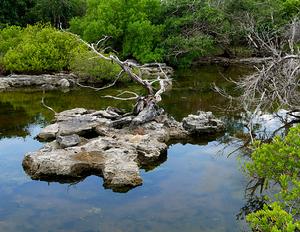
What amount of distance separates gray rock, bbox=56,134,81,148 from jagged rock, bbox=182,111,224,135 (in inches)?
187

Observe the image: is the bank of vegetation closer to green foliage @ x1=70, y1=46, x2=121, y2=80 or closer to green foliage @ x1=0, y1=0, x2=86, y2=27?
green foliage @ x1=70, y1=46, x2=121, y2=80

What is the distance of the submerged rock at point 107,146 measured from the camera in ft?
45.9

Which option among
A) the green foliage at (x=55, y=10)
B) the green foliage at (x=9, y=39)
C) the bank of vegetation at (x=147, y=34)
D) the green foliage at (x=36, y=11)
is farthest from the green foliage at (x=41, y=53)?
the green foliage at (x=55, y=10)

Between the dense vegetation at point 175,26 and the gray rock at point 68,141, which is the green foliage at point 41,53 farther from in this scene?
the gray rock at point 68,141

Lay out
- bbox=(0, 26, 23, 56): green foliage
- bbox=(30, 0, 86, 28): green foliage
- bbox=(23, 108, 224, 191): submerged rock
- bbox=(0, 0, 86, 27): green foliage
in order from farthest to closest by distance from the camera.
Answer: bbox=(30, 0, 86, 28): green foliage, bbox=(0, 0, 86, 27): green foliage, bbox=(0, 26, 23, 56): green foliage, bbox=(23, 108, 224, 191): submerged rock

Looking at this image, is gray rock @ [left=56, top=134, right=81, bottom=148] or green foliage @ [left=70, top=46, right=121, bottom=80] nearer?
gray rock @ [left=56, top=134, right=81, bottom=148]

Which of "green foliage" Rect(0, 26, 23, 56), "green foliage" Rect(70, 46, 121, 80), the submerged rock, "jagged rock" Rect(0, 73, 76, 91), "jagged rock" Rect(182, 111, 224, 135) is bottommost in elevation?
"jagged rock" Rect(0, 73, 76, 91)

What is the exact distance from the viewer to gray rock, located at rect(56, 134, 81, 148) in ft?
51.2

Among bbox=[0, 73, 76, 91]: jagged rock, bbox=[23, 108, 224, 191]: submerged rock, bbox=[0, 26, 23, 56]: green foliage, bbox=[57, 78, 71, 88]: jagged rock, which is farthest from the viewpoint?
bbox=[0, 26, 23, 56]: green foliage

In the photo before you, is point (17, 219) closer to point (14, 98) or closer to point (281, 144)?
point (281, 144)

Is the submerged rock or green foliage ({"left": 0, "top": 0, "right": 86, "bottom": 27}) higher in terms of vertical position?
green foliage ({"left": 0, "top": 0, "right": 86, "bottom": 27})

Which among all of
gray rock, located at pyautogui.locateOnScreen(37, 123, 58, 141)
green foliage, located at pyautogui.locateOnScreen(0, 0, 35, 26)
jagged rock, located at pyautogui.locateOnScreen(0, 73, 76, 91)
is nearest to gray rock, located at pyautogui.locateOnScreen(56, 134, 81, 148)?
gray rock, located at pyautogui.locateOnScreen(37, 123, 58, 141)

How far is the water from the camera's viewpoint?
11.5 meters

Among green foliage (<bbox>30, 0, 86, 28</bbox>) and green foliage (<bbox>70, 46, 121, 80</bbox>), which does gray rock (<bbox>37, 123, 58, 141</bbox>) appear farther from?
green foliage (<bbox>30, 0, 86, 28</bbox>)
